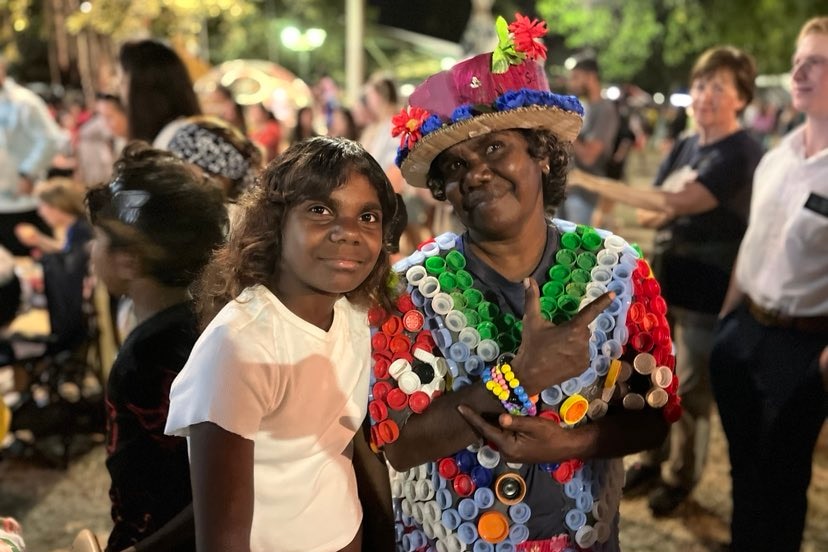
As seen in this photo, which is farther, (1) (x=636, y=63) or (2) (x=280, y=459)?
(1) (x=636, y=63)

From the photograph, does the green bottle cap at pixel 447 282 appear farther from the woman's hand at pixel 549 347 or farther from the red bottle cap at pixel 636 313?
the red bottle cap at pixel 636 313

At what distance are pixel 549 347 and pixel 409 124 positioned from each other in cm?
60

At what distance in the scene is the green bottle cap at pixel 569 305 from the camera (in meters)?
1.83

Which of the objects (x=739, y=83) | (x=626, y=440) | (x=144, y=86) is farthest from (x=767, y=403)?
(x=144, y=86)

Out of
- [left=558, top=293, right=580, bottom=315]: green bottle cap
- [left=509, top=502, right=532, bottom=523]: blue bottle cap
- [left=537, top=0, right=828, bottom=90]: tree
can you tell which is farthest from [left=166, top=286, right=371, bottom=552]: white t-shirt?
[left=537, top=0, right=828, bottom=90]: tree

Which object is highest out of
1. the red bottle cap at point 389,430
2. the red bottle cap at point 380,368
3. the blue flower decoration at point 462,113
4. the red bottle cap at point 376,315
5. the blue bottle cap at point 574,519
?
the blue flower decoration at point 462,113

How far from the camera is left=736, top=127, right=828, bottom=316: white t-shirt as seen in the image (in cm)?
282

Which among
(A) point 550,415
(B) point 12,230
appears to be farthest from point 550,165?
(B) point 12,230

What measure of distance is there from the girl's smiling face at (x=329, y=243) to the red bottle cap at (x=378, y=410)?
300mm

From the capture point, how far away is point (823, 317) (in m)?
2.83

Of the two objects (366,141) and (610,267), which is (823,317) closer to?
(610,267)

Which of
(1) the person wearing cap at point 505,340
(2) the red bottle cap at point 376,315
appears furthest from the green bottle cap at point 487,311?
(2) the red bottle cap at point 376,315

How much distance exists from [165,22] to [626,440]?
1471 centimetres

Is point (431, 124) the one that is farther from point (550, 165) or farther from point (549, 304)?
point (549, 304)
